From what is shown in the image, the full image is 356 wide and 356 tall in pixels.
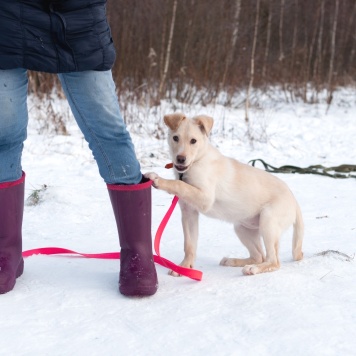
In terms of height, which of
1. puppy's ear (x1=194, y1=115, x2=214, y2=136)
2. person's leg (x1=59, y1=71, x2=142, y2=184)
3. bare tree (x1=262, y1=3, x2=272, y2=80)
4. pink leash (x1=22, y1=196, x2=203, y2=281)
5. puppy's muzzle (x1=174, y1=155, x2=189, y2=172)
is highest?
person's leg (x1=59, y1=71, x2=142, y2=184)

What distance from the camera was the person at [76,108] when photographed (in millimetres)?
2211

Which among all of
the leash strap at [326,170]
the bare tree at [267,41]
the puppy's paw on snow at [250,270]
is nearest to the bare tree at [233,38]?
the bare tree at [267,41]

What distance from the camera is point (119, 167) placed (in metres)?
2.44

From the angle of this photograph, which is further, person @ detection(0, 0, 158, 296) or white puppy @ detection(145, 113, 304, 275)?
white puppy @ detection(145, 113, 304, 275)

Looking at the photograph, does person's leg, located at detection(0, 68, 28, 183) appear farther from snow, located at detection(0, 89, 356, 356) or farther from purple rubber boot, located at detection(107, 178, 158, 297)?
snow, located at detection(0, 89, 356, 356)

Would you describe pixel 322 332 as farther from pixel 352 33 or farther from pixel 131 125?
pixel 352 33

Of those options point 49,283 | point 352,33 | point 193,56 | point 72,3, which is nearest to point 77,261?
point 49,283

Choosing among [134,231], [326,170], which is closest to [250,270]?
[134,231]

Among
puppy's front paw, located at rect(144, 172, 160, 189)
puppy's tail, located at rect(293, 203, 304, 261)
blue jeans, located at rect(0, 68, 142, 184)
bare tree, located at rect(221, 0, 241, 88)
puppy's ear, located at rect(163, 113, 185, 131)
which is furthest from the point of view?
bare tree, located at rect(221, 0, 241, 88)

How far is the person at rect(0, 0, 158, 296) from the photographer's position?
221 centimetres

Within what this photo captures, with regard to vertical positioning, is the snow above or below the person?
below

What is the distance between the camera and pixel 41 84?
8.86m

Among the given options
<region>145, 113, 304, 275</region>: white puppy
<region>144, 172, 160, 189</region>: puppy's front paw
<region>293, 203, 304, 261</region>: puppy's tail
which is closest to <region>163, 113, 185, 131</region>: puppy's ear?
<region>145, 113, 304, 275</region>: white puppy

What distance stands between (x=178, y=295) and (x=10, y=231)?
774mm
